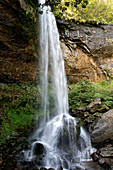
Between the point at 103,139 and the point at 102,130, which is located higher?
the point at 102,130

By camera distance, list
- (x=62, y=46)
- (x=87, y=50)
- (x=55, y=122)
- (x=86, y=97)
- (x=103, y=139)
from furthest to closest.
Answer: (x=87, y=50)
(x=62, y=46)
(x=86, y=97)
(x=55, y=122)
(x=103, y=139)

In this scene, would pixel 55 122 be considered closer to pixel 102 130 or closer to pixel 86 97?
pixel 102 130

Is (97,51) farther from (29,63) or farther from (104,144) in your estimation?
(104,144)

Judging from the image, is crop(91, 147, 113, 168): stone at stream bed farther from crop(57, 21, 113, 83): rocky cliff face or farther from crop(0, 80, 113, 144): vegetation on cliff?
crop(57, 21, 113, 83): rocky cliff face

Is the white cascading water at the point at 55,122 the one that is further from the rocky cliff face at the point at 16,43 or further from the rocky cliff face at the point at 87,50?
the rocky cliff face at the point at 87,50

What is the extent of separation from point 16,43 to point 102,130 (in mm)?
6846

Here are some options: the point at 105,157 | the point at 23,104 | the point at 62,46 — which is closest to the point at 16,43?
the point at 23,104

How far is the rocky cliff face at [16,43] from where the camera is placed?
605 cm

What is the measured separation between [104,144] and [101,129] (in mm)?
644

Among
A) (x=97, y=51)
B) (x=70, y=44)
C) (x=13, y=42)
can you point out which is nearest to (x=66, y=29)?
(x=70, y=44)

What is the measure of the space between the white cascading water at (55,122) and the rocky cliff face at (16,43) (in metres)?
1.13

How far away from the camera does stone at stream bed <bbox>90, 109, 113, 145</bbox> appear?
5.46 meters

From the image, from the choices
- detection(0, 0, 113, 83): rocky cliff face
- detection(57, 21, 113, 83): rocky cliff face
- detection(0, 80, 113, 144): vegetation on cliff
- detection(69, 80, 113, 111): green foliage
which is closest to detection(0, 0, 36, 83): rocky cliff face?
detection(0, 0, 113, 83): rocky cliff face

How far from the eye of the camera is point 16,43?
738 cm
